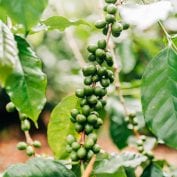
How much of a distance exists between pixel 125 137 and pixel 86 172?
93 centimetres

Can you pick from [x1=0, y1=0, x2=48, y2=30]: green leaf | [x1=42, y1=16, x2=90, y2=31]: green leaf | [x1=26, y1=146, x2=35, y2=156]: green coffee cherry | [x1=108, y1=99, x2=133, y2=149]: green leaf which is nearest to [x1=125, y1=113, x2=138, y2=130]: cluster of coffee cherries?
[x1=108, y1=99, x2=133, y2=149]: green leaf

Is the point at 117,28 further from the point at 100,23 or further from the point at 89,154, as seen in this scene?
the point at 89,154

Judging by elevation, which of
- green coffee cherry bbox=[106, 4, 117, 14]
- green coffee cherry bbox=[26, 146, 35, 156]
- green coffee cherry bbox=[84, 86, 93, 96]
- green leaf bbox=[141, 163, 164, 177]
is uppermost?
green coffee cherry bbox=[106, 4, 117, 14]

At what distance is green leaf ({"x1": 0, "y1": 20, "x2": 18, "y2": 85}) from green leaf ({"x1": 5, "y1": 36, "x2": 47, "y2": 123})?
0.08 metres

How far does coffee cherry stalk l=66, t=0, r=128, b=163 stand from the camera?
1.16 m

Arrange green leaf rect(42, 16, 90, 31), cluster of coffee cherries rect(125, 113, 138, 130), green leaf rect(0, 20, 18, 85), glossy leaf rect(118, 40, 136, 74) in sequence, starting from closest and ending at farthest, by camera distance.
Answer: green leaf rect(0, 20, 18, 85) < green leaf rect(42, 16, 90, 31) < cluster of coffee cherries rect(125, 113, 138, 130) < glossy leaf rect(118, 40, 136, 74)

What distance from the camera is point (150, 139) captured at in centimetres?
185

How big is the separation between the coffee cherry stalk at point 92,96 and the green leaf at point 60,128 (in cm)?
11

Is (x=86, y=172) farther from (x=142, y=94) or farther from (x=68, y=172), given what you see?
(x=142, y=94)

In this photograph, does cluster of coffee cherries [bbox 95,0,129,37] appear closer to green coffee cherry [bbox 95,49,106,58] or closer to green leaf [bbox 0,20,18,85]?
green coffee cherry [bbox 95,49,106,58]

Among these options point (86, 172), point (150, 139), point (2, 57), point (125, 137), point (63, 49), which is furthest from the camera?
point (63, 49)

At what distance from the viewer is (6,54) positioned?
0.94 meters

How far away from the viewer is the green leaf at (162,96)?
1.11m

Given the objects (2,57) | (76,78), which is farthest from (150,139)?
(2,57)
